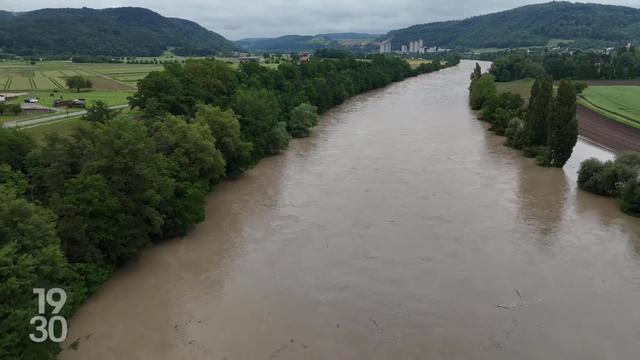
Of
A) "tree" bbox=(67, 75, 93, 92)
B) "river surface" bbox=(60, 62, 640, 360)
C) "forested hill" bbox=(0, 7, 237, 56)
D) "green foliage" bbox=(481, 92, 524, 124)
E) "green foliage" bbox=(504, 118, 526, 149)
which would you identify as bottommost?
"river surface" bbox=(60, 62, 640, 360)

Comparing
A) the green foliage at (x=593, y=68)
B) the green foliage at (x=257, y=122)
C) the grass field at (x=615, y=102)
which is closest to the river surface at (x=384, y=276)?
the green foliage at (x=257, y=122)

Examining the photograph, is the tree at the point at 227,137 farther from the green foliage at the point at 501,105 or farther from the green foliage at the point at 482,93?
the green foliage at the point at 482,93

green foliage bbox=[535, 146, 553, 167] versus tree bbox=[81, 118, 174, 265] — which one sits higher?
tree bbox=[81, 118, 174, 265]

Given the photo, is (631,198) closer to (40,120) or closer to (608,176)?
(608,176)

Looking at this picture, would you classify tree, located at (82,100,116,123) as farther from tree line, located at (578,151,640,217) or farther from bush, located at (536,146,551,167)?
bush, located at (536,146,551,167)

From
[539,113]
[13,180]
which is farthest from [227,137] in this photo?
[539,113]

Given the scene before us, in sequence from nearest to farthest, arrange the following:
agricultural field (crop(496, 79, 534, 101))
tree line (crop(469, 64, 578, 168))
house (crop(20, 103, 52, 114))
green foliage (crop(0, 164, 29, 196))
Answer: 1. green foliage (crop(0, 164, 29, 196))
2. tree line (crop(469, 64, 578, 168))
3. house (crop(20, 103, 52, 114))
4. agricultural field (crop(496, 79, 534, 101))

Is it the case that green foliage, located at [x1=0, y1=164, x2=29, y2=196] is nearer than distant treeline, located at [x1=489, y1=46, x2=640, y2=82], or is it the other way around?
green foliage, located at [x1=0, y1=164, x2=29, y2=196]

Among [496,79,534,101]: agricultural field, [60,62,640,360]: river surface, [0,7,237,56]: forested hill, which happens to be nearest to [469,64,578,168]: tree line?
[60,62,640,360]: river surface
